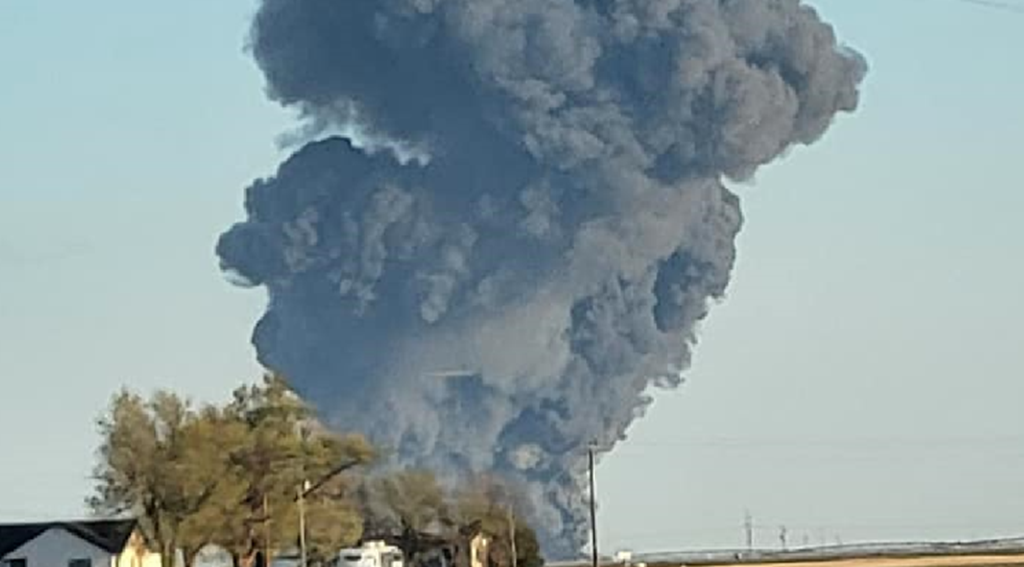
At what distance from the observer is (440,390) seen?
122 meters

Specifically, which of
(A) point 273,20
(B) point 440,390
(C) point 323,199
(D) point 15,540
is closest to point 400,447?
(B) point 440,390

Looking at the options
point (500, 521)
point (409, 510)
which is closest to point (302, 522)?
point (500, 521)

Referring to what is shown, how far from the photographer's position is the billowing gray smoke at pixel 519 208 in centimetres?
10900

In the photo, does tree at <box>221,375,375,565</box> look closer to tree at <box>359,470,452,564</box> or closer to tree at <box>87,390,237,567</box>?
tree at <box>87,390,237,567</box>

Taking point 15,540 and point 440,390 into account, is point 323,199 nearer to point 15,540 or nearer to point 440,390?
point 440,390

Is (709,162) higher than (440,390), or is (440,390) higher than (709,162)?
(709,162)

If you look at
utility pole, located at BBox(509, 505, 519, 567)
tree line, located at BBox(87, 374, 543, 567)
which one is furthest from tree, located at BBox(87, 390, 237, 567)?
utility pole, located at BBox(509, 505, 519, 567)

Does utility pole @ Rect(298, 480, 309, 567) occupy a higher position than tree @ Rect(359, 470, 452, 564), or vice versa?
tree @ Rect(359, 470, 452, 564)

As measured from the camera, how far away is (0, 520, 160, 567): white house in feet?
290

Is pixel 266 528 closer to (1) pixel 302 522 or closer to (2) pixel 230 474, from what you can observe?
(2) pixel 230 474

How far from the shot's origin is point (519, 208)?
115312 mm

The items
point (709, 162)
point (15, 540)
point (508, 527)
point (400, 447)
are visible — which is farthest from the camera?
point (400, 447)

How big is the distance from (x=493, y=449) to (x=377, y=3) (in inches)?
796

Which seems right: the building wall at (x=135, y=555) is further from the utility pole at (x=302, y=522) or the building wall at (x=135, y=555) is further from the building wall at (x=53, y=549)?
the utility pole at (x=302, y=522)
